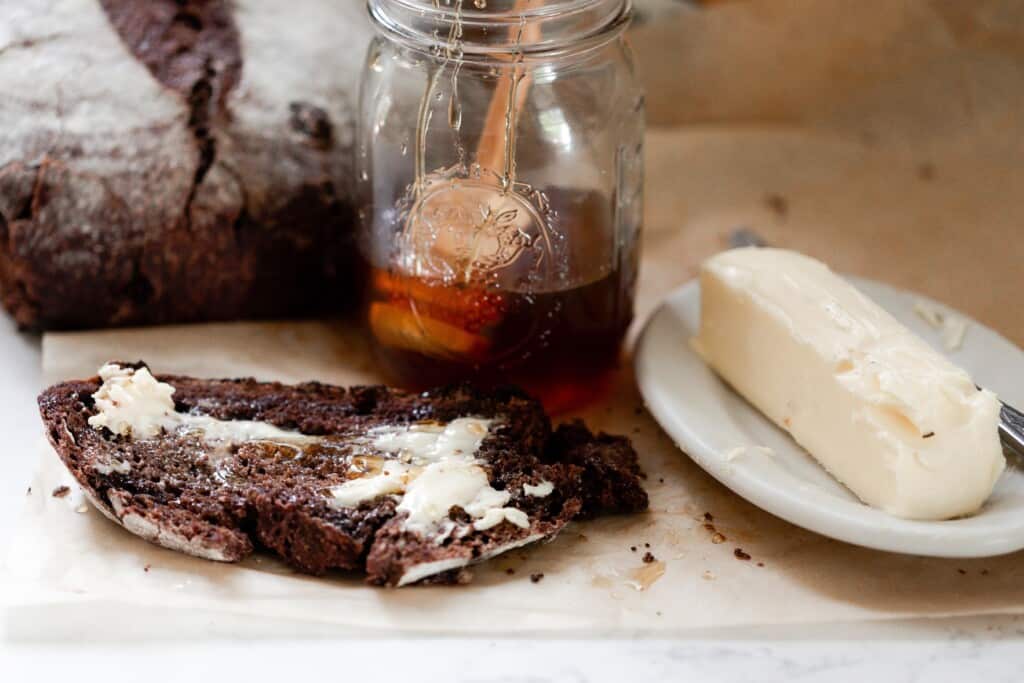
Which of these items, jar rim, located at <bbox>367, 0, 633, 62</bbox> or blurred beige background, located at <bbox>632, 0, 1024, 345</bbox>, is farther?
blurred beige background, located at <bbox>632, 0, 1024, 345</bbox>

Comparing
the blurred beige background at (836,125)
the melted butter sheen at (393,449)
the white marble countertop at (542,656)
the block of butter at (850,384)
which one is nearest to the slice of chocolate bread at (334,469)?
the melted butter sheen at (393,449)

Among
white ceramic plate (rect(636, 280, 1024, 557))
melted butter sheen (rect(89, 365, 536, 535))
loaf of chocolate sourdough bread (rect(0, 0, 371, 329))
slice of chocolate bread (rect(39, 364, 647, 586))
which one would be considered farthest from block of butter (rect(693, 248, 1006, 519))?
loaf of chocolate sourdough bread (rect(0, 0, 371, 329))

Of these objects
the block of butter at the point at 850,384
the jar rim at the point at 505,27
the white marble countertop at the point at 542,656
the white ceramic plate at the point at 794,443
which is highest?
the jar rim at the point at 505,27

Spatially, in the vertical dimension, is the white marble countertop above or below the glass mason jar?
below

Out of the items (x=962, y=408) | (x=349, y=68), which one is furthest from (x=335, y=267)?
(x=962, y=408)

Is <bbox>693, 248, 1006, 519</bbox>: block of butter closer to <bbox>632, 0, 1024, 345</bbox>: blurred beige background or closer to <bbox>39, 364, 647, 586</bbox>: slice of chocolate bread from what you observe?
<bbox>39, 364, 647, 586</bbox>: slice of chocolate bread

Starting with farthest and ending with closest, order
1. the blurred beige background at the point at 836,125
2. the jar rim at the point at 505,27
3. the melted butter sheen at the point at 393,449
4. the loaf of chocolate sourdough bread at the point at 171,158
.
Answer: the blurred beige background at the point at 836,125
the loaf of chocolate sourdough bread at the point at 171,158
the jar rim at the point at 505,27
the melted butter sheen at the point at 393,449

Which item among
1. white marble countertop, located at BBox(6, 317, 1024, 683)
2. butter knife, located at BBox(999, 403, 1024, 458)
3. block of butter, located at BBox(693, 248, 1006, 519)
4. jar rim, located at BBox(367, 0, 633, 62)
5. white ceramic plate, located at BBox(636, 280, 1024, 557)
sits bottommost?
white marble countertop, located at BBox(6, 317, 1024, 683)

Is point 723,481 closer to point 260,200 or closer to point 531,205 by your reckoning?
point 531,205

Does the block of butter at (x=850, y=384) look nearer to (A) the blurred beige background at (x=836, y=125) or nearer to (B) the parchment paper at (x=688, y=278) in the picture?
(B) the parchment paper at (x=688, y=278)
